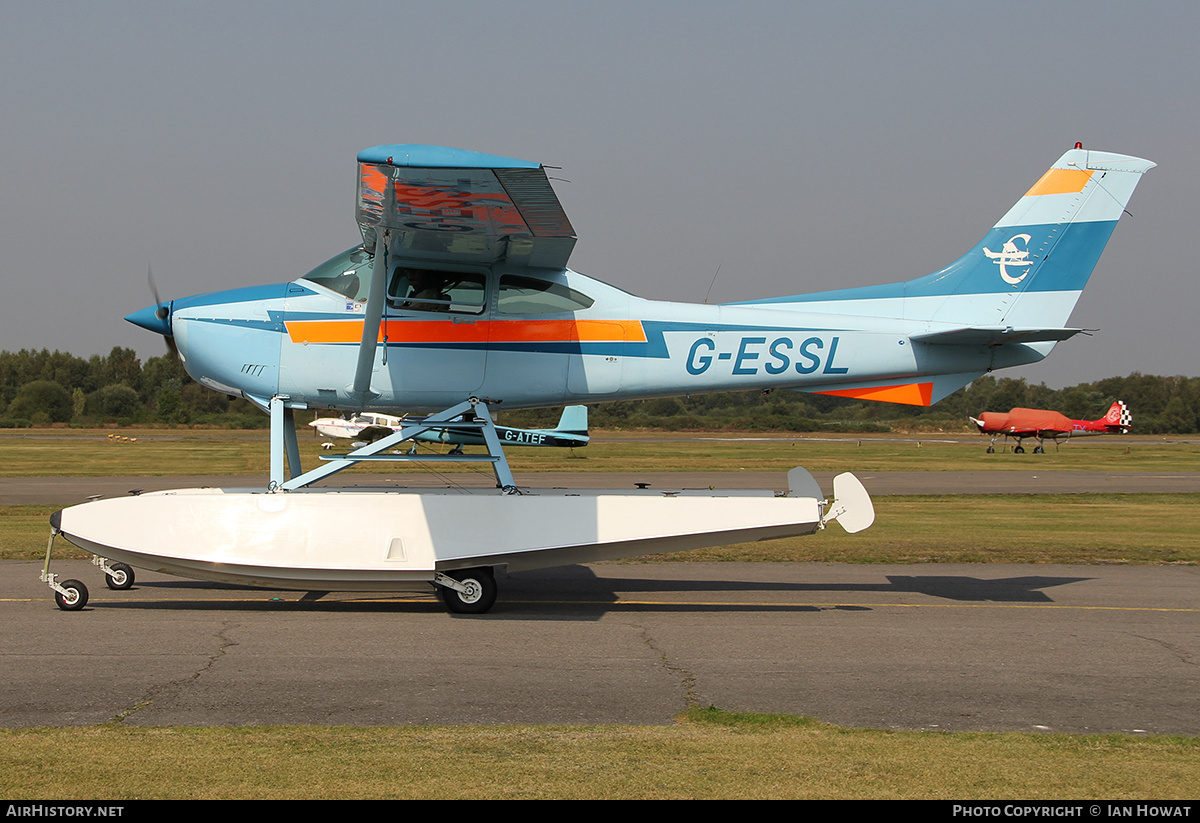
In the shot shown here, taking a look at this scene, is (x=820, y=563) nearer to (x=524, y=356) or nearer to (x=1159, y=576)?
(x=1159, y=576)

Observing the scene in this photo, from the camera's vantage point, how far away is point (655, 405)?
116 meters

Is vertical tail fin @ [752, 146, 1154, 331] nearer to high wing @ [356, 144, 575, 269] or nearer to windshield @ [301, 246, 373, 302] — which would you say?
high wing @ [356, 144, 575, 269]

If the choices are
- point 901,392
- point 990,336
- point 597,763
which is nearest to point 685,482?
point 901,392

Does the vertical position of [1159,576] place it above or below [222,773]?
below

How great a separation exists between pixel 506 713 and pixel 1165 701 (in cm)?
409

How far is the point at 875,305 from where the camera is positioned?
994 centimetres

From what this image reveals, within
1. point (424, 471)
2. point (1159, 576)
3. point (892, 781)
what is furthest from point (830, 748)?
point (424, 471)

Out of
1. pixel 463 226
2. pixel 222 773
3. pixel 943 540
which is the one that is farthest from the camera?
pixel 943 540

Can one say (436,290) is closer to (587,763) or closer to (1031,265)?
(587,763)

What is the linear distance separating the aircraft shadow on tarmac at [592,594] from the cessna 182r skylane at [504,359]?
56cm

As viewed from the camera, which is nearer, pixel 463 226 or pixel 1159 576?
pixel 463 226

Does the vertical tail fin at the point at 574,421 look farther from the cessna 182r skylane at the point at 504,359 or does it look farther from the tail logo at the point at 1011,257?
the tail logo at the point at 1011,257

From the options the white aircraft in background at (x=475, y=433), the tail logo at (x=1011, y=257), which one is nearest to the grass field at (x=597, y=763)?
the white aircraft in background at (x=475, y=433)

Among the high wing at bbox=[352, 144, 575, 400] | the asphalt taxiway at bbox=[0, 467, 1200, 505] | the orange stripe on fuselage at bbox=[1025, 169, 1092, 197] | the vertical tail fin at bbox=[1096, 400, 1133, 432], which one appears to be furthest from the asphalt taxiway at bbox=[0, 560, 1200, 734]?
the vertical tail fin at bbox=[1096, 400, 1133, 432]
